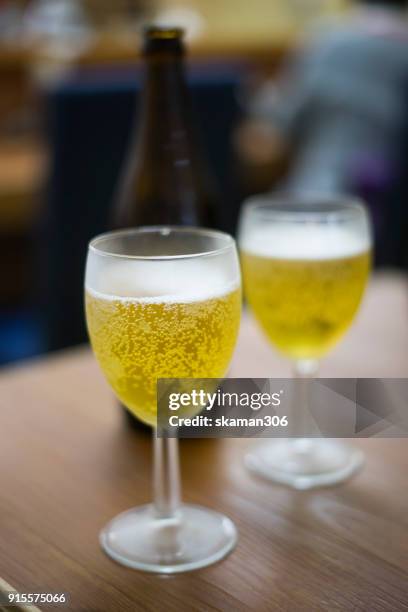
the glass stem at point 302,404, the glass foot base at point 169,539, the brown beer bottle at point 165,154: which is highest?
the brown beer bottle at point 165,154

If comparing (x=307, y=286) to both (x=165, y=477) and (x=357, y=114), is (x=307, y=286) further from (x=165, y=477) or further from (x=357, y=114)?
(x=357, y=114)

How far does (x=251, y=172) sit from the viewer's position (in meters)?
3.49

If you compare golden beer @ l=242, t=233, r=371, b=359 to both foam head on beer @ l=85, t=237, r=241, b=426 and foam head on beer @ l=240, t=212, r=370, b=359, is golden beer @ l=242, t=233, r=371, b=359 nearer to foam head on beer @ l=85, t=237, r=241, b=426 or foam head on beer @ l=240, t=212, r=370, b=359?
foam head on beer @ l=240, t=212, r=370, b=359

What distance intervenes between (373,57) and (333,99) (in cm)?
18

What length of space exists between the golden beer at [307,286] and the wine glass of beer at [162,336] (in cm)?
13

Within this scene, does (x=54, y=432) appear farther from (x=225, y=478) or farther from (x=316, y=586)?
(x=316, y=586)

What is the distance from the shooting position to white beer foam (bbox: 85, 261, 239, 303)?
559 millimetres

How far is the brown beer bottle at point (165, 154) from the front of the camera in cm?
76

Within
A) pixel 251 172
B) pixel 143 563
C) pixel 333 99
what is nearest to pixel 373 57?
pixel 333 99

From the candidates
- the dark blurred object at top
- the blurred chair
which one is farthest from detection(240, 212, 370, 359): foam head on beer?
the dark blurred object at top

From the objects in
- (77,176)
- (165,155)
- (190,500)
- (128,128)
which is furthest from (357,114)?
(190,500)

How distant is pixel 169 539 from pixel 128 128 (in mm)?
1309

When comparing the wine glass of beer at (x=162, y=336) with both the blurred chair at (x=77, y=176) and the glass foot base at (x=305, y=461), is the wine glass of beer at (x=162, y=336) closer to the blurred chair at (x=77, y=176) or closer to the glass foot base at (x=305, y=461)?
the glass foot base at (x=305, y=461)

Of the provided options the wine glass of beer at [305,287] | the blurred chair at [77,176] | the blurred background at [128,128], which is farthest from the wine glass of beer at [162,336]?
the blurred chair at [77,176]
